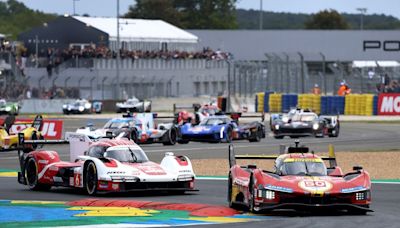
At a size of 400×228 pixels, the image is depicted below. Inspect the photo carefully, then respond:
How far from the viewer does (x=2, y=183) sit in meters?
25.8

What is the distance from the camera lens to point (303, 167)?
1864cm

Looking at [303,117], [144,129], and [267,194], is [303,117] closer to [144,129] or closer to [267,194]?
[144,129]

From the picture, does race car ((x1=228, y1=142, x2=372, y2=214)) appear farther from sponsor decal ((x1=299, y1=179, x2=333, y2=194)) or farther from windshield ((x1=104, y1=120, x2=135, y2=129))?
windshield ((x1=104, y1=120, x2=135, y2=129))

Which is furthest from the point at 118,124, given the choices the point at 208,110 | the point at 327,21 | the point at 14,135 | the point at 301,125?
the point at 327,21

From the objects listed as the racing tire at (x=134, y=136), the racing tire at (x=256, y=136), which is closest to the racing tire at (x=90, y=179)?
the racing tire at (x=134, y=136)

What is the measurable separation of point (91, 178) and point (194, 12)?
5728 inches

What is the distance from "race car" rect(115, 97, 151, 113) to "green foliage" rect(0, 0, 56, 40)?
254ft

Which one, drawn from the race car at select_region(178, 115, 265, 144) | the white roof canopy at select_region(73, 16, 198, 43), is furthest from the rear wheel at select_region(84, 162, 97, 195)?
the white roof canopy at select_region(73, 16, 198, 43)

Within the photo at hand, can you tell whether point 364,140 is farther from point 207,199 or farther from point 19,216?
point 19,216

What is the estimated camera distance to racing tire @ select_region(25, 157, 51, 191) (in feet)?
78.0

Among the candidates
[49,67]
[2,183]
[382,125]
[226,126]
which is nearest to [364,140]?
[226,126]

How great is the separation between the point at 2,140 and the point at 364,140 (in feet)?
45.5

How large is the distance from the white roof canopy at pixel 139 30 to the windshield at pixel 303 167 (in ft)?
235

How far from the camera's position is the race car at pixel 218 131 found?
43.0 meters
